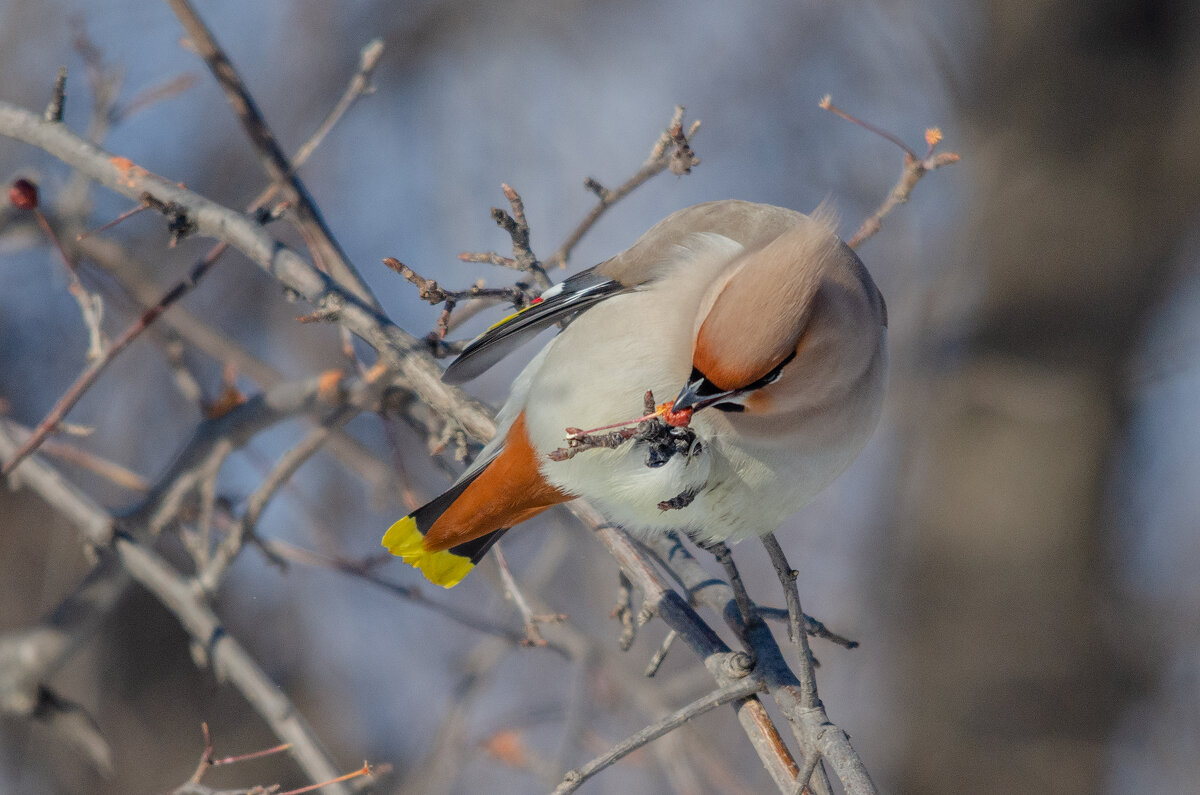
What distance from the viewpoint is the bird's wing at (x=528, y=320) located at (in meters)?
2.26

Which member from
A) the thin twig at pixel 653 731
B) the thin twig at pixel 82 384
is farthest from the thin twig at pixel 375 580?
the thin twig at pixel 653 731

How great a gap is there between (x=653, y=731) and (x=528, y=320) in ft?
3.12

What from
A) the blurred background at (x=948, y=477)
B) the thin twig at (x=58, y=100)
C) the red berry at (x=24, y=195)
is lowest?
the blurred background at (x=948, y=477)

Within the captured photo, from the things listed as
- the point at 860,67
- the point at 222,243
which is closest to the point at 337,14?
the point at 860,67

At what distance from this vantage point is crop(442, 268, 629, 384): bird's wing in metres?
2.26

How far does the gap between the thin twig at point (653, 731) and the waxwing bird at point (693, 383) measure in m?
0.32

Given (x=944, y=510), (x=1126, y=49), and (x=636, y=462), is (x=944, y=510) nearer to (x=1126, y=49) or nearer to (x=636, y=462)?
(x=1126, y=49)

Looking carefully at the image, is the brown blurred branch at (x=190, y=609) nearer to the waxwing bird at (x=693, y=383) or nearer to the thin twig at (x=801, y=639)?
the waxwing bird at (x=693, y=383)

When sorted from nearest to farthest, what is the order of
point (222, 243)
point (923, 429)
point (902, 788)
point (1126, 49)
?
point (222, 243) < point (1126, 49) < point (902, 788) < point (923, 429)

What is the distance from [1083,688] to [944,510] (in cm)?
110

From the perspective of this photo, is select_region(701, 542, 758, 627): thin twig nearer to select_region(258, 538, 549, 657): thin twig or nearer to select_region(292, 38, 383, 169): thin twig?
select_region(258, 538, 549, 657): thin twig

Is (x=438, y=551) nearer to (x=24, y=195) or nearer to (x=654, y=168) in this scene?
(x=654, y=168)

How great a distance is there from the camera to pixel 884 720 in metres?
5.91

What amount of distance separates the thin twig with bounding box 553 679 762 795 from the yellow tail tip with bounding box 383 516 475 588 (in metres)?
0.93
